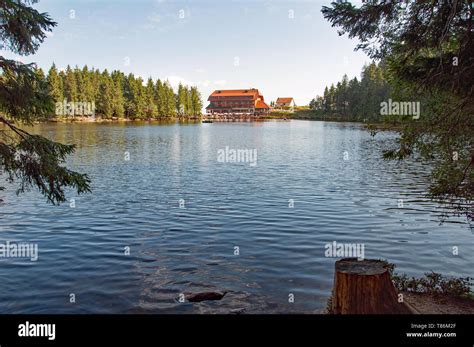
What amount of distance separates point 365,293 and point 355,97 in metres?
146

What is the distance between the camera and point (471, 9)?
8469mm

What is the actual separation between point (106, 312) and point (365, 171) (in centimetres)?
2857

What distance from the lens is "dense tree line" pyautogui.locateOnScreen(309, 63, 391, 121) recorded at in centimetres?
12231

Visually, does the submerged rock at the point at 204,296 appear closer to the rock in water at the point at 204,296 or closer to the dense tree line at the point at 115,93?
the rock in water at the point at 204,296

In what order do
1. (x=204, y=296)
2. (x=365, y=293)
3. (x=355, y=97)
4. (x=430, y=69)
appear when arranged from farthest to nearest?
1. (x=355, y=97)
2. (x=204, y=296)
3. (x=430, y=69)
4. (x=365, y=293)

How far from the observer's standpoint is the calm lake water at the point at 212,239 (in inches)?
413

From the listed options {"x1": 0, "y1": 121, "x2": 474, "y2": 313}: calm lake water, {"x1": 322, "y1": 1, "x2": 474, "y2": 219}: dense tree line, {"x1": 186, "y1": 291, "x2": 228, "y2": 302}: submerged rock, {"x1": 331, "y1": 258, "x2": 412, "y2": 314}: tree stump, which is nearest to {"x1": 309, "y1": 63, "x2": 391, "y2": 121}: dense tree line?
{"x1": 0, "y1": 121, "x2": 474, "y2": 313}: calm lake water

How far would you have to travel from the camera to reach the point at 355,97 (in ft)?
472

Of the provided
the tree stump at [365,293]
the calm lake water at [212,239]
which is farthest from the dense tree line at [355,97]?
the tree stump at [365,293]

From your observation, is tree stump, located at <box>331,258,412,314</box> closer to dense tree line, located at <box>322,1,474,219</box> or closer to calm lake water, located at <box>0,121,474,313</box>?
calm lake water, located at <box>0,121,474,313</box>

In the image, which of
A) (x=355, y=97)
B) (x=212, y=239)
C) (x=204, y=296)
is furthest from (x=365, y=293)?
(x=355, y=97)

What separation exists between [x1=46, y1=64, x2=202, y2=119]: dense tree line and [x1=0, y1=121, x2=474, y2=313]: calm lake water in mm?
101795

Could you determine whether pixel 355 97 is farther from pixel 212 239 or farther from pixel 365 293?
pixel 365 293
